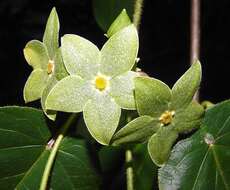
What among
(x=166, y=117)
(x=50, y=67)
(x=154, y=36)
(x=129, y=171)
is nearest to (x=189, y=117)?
(x=166, y=117)

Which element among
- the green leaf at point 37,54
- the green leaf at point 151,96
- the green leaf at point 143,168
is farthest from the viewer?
the green leaf at point 143,168

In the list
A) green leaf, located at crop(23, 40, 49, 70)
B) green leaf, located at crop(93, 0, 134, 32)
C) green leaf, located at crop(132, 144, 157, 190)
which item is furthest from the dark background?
green leaf, located at crop(23, 40, 49, 70)

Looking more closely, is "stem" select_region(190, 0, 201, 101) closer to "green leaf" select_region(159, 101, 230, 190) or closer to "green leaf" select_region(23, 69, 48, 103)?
"green leaf" select_region(159, 101, 230, 190)

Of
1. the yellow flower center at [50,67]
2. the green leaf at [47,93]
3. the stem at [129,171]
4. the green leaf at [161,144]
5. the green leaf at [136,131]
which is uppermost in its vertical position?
the yellow flower center at [50,67]

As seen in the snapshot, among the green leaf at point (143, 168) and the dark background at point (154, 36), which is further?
the dark background at point (154, 36)

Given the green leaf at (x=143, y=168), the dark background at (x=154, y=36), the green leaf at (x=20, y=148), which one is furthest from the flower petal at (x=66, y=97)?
the dark background at (x=154, y=36)

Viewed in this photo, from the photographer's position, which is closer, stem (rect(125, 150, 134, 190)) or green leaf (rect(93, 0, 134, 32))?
stem (rect(125, 150, 134, 190))

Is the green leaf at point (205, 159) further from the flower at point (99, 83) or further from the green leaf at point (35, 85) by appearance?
the green leaf at point (35, 85)

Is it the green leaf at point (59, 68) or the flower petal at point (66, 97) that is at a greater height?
the green leaf at point (59, 68)
